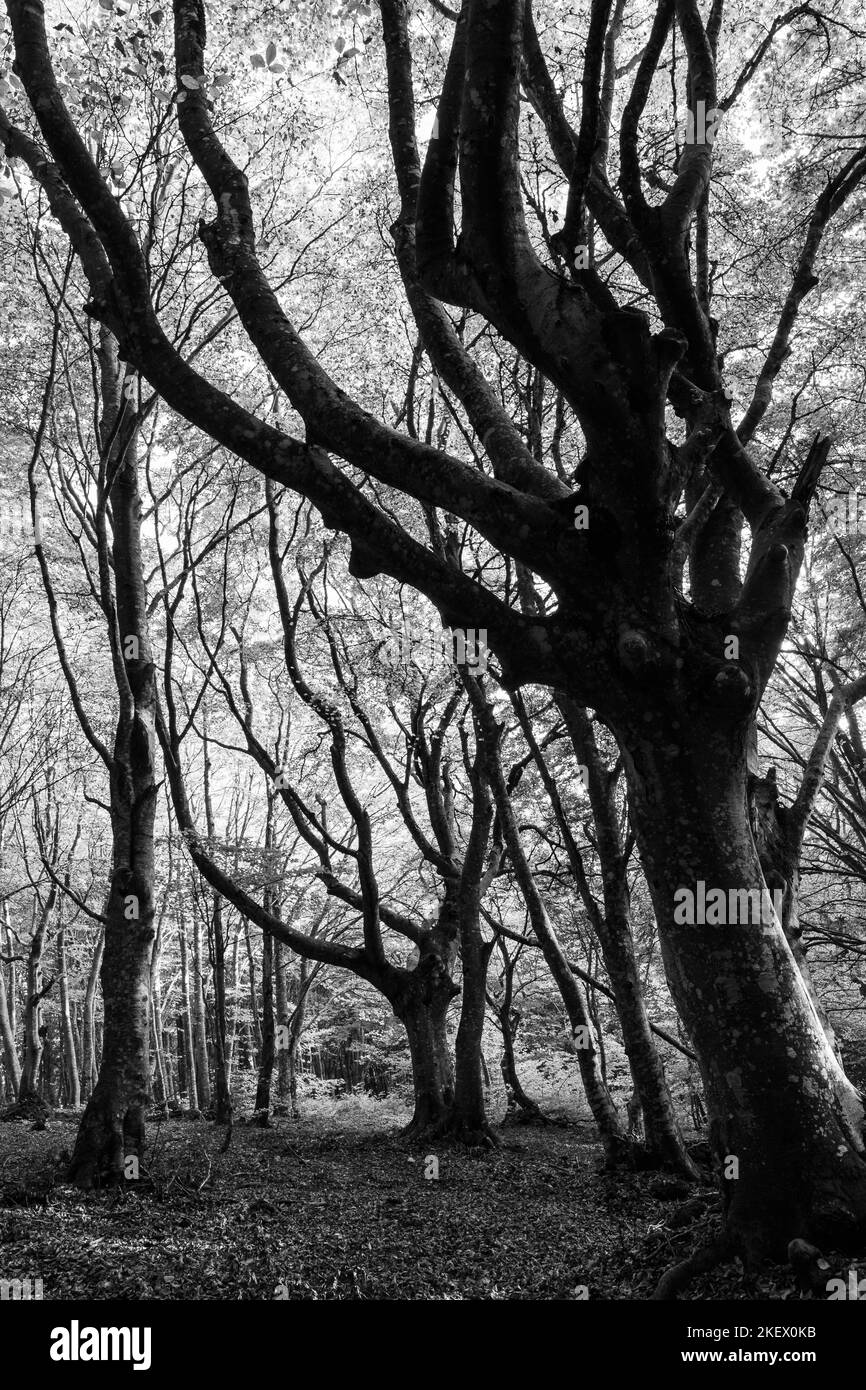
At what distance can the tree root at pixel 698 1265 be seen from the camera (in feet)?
10.6

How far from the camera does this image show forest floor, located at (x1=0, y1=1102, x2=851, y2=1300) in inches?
159

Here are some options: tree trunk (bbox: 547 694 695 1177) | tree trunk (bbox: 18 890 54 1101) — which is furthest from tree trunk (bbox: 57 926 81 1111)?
tree trunk (bbox: 547 694 695 1177)

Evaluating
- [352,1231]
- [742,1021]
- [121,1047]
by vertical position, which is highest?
[742,1021]

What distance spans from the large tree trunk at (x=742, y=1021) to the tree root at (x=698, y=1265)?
76mm

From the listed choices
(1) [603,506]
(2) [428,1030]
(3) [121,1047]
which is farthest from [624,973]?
(1) [603,506]

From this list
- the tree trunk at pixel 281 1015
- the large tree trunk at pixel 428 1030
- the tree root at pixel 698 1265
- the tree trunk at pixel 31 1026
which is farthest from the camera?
the tree trunk at pixel 281 1015

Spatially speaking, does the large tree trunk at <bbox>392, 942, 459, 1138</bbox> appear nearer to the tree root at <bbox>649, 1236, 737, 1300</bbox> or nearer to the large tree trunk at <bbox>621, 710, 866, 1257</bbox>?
the tree root at <bbox>649, 1236, 737, 1300</bbox>

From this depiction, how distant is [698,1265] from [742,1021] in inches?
39.4

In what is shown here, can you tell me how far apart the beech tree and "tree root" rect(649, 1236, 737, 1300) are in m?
0.08

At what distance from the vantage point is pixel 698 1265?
10.7ft

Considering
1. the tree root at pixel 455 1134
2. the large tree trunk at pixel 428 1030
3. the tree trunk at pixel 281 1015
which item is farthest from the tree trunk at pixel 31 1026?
the tree root at pixel 455 1134

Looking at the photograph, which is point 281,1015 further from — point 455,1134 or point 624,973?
point 624,973

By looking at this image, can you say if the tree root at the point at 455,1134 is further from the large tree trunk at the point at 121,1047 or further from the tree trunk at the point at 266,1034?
the large tree trunk at the point at 121,1047

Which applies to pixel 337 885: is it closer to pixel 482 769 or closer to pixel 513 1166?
pixel 482 769
